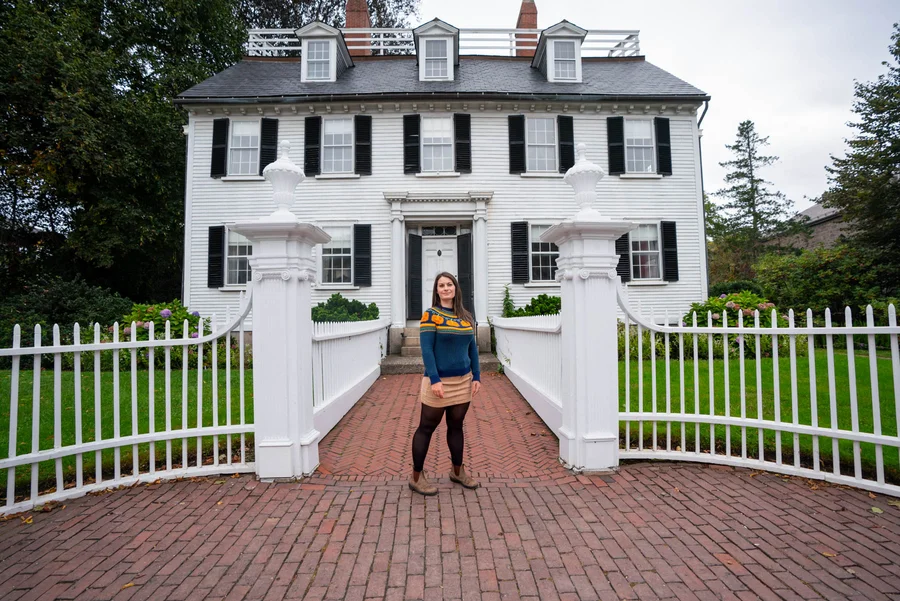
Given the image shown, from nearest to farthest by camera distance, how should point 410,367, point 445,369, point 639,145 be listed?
point 445,369
point 410,367
point 639,145

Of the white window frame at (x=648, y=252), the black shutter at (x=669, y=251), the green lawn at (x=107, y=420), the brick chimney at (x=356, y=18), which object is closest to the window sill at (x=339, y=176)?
the green lawn at (x=107, y=420)

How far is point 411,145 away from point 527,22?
7994mm

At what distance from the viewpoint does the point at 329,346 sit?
15.5 ft

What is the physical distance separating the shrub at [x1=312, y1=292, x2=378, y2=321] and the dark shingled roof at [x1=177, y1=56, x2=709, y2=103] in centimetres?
565

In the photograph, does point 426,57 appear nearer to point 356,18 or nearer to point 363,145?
point 363,145

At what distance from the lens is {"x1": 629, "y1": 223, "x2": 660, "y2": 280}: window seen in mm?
11875

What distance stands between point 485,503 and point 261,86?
43.9ft

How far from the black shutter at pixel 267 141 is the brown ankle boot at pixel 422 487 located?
1102 cm

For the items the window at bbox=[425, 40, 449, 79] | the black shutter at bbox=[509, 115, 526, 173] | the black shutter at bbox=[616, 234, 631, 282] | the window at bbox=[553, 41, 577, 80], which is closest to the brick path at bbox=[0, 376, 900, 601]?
the black shutter at bbox=[616, 234, 631, 282]

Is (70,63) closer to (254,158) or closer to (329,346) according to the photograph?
(254,158)

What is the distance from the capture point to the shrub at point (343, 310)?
384 inches

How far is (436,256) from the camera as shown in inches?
462

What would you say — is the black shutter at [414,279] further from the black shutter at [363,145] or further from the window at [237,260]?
the window at [237,260]

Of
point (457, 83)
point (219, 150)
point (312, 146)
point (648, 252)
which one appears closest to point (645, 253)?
point (648, 252)
